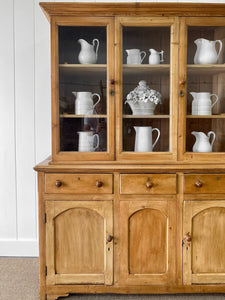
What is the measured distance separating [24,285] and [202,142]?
61.2 inches

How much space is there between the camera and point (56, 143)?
6.35 feet

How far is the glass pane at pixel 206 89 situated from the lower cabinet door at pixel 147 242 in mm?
460

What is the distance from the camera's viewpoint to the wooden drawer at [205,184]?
188 centimetres

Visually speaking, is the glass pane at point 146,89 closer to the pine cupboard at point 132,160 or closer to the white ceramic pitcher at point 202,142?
the pine cupboard at point 132,160

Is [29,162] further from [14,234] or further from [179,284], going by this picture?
[179,284]

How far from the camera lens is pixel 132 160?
6.36 feet

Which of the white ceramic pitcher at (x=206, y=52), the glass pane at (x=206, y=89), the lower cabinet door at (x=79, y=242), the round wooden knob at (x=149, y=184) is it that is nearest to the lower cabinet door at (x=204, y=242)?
the round wooden knob at (x=149, y=184)

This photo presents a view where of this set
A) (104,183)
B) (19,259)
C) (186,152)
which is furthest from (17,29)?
(19,259)

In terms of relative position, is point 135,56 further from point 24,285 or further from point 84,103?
point 24,285

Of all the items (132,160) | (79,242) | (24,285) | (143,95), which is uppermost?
(143,95)

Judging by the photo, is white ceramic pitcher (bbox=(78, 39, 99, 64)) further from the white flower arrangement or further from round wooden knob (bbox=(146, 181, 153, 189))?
round wooden knob (bbox=(146, 181, 153, 189))

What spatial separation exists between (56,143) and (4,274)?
1108 mm

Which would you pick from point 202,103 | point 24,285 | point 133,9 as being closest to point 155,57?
point 133,9

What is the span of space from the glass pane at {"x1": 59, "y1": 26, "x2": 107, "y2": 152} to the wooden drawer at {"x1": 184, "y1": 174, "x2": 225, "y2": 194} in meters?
0.56
